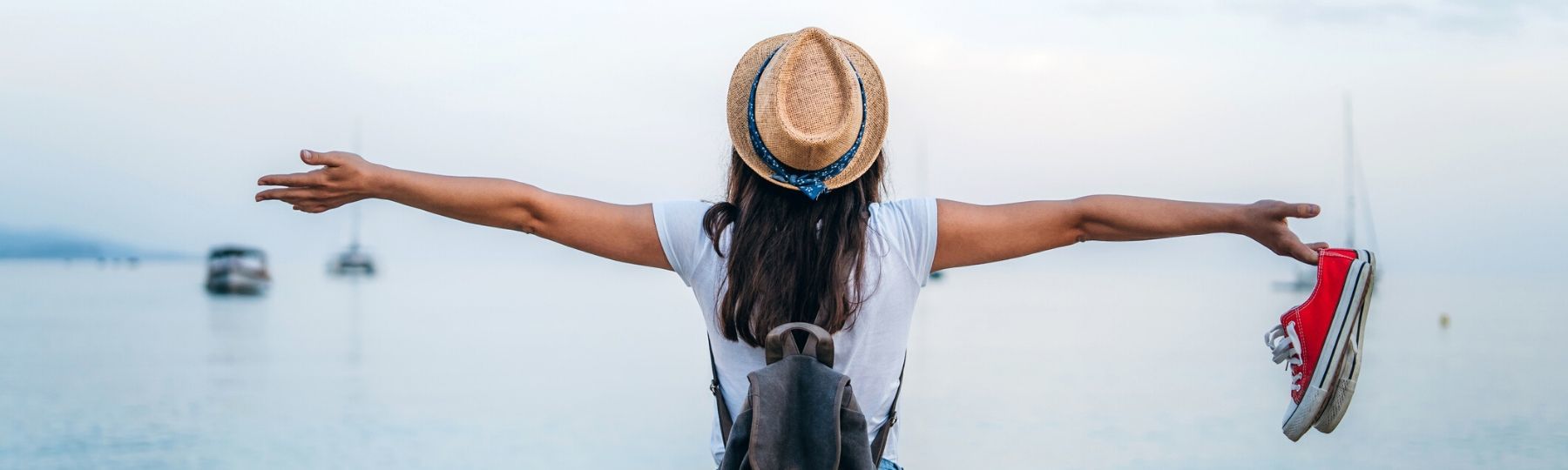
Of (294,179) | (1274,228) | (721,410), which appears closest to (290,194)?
(294,179)

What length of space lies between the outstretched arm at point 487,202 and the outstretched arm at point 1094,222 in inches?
19.6

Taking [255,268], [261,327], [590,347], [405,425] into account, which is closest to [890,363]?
[405,425]

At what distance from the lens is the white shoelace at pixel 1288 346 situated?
214cm

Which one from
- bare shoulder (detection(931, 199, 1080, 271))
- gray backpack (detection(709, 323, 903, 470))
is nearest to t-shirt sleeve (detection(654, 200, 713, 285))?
gray backpack (detection(709, 323, 903, 470))

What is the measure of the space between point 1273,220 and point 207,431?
39.0 feet

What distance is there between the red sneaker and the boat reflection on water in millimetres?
36699

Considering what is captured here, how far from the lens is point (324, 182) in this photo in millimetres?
1925

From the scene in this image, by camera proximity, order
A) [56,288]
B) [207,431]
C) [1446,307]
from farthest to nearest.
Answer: [56,288], [1446,307], [207,431]

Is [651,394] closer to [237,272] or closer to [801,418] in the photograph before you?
[801,418]

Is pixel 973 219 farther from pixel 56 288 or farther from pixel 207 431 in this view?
pixel 56 288

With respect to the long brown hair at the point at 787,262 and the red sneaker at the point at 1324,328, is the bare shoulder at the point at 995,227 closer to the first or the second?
the long brown hair at the point at 787,262

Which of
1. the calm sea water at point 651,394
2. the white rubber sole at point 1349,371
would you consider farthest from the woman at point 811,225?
the calm sea water at point 651,394

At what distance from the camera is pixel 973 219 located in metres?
2.04

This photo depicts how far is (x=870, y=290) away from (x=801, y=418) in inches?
11.0
